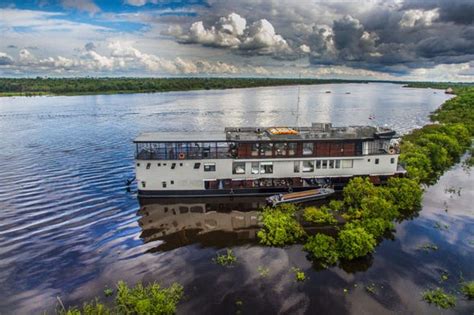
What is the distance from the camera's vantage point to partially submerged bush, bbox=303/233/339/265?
30.6 m

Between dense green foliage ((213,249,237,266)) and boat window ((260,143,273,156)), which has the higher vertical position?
boat window ((260,143,273,156))

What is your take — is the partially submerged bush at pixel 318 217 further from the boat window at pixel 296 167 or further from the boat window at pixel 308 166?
the boat window at pixel 308 166

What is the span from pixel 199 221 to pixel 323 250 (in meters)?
15.1

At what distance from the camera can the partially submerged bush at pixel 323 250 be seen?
30581mm

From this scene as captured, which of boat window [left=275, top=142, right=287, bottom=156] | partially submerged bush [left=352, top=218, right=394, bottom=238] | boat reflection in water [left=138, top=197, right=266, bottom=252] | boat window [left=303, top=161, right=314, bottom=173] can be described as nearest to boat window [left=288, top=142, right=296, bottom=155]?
boat window [left=275, top=142, right=287, bottom=156]

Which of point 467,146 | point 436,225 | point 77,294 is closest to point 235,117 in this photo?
point 467,146

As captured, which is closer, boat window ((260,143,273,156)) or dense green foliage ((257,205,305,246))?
dense green foliage ((257,205,305,246))

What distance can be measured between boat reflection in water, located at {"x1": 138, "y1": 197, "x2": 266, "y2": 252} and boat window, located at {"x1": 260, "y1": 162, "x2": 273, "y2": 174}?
3602 millimetres

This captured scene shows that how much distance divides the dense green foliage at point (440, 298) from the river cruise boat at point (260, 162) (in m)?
20.5

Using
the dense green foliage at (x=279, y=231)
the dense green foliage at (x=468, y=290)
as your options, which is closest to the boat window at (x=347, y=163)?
the dense green foliage at (x=279, y=231)

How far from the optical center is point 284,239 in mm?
34125

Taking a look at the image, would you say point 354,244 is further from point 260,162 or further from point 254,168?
point 254,168

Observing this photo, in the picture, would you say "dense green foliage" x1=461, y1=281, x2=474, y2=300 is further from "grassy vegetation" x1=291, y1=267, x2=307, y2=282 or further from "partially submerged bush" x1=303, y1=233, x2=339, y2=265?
"grassy vegetation" x1=291, y1=267, x2=307, y2=282

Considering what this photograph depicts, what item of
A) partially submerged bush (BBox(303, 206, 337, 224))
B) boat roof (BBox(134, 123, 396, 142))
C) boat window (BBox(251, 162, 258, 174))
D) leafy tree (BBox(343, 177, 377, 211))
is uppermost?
boat roof (BBox(134, 123, 396, 142))
